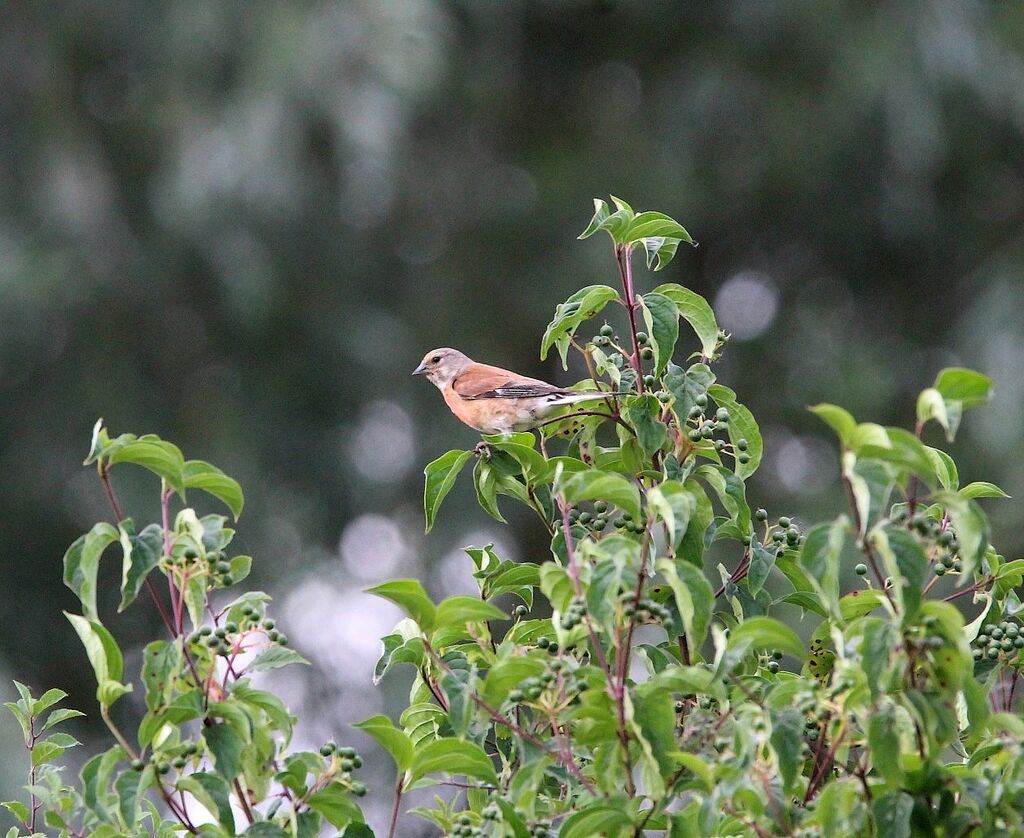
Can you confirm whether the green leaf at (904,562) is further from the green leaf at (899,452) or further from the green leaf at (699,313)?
the green leaf at (699,313)

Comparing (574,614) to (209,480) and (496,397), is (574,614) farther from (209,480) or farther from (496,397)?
(496,397)

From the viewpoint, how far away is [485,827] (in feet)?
6.97

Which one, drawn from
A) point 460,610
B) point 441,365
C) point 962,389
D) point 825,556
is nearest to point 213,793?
point 460,610

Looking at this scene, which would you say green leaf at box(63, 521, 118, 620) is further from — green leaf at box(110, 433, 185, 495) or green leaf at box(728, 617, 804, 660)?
green leaf at box(728, 617, 804, 660)

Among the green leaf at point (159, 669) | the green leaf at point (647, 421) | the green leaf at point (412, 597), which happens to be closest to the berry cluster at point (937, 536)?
the green leaf at point (647, 421)

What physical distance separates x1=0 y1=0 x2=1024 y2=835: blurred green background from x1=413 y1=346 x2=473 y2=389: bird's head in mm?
4026

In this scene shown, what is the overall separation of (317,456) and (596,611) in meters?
9.26

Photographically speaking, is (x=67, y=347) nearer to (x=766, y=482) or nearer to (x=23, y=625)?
(x=23, y=625)

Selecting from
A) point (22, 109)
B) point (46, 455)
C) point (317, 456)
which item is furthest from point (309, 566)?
point (22, 109)

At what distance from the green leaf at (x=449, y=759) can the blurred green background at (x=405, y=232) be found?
7.57 meters

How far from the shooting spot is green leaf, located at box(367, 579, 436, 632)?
1.95m

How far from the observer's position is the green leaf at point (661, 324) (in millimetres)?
2385

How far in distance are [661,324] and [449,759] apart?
0.80 metres

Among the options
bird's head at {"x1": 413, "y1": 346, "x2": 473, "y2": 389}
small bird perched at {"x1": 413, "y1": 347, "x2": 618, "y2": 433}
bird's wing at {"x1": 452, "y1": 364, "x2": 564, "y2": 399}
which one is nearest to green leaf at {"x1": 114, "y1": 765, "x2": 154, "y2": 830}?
small bird perched at {"x1": 413, "y1": 347, "x2": 618, "y2": 433}
